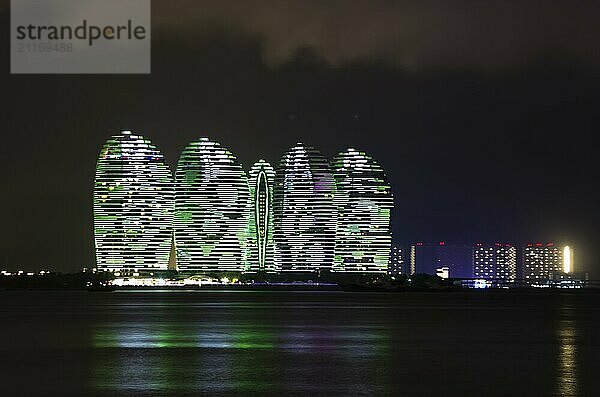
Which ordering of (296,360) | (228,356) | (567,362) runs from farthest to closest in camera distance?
(228,356) → (296,360) → (567,362)

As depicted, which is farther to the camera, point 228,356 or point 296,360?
point 228,356

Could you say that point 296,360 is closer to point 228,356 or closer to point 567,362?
point 228,356

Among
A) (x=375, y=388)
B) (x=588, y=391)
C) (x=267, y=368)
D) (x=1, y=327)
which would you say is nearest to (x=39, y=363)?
(x=267, y=368)

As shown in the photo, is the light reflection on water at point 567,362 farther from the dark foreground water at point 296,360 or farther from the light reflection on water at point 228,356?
the light reflection on water at point 228,356

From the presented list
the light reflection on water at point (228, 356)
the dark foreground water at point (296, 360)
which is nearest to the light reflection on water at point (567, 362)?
the dark foreground water at point (296, 360)

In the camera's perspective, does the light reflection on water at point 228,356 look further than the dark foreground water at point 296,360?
Yes

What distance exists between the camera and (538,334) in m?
60.3

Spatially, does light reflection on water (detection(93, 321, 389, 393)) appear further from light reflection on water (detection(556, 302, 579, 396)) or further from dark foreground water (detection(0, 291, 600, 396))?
light reflection on water (detection(556, 302, 579, 396))

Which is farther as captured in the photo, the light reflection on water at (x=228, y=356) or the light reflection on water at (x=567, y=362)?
the light reflection on water at (x=228, y=356)

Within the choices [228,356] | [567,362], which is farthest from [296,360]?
[567,362]

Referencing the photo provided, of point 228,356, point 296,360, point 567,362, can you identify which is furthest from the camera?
point 228,356

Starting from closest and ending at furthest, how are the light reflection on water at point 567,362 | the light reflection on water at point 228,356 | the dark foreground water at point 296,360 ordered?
the light reflection on water at point 567,362 → the dark foreground water at point 296,360 → the light reflection on water at point 228,356

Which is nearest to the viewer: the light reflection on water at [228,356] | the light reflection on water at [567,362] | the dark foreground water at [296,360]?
the light reflection on water at [567,362]

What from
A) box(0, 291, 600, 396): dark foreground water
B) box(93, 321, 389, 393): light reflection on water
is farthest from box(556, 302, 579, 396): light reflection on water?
box(93, 321, 389, 393): light reflection on water
